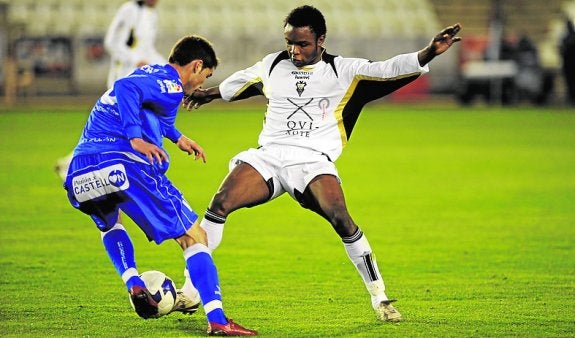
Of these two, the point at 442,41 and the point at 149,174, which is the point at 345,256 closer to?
the point at 442,41

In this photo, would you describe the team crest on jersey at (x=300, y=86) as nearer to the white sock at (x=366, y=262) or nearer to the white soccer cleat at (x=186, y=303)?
the white sock at (x=366, y=262)

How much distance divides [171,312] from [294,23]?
80.2 inches

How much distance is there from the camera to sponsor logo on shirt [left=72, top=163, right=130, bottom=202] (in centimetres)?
686

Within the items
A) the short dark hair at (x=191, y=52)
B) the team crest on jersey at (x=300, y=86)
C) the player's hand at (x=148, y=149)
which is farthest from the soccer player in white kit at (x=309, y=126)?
the player's hand at (x=148, y=149)

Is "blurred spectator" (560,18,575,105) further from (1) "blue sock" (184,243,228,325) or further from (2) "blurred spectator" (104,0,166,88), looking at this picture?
(1) "blue sock" (184,243,228,325)

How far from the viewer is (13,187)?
1550 centimetres

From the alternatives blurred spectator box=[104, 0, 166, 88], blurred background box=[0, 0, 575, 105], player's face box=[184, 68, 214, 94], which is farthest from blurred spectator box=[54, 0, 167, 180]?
blurred background box=[0, 0, 575, 105]

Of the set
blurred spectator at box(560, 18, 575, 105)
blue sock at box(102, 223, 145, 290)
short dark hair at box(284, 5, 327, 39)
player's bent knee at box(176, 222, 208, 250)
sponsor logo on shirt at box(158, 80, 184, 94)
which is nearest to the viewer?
sponsor logo on shirt at box(158, 80, 184, 94)

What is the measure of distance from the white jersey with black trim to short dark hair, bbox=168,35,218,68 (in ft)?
3.60

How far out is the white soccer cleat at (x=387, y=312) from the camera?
750 cm

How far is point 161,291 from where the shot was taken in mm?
7258

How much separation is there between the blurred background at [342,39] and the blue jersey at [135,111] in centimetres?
2570

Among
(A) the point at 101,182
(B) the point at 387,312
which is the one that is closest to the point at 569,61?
(B) the point at 387,312

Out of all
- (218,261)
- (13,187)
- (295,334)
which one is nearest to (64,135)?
(13,187)
